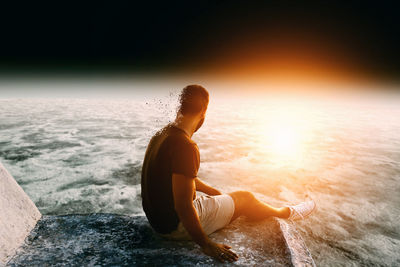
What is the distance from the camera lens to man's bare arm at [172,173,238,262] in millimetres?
1576

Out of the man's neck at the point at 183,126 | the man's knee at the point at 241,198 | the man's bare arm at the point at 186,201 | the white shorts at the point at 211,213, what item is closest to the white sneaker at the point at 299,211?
the man's knee at the point at 241,198

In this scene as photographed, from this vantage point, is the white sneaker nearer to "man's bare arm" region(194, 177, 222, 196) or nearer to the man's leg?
the man's leg

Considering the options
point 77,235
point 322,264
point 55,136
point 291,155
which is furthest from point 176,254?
point 55,136

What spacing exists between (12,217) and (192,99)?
1732mm

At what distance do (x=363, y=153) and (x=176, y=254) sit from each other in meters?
10.5

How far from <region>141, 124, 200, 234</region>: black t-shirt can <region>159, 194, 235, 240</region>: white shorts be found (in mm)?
111

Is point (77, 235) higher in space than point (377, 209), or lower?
higher

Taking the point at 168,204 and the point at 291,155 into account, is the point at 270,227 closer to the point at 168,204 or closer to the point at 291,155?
the point at 168,204

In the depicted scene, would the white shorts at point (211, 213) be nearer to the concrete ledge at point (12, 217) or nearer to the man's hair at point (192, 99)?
the man's hair at point (192, 99)

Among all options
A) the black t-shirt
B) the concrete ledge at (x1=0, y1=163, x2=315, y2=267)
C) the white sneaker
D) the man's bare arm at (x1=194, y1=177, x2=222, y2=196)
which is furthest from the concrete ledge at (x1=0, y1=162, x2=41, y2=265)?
the white sneaker

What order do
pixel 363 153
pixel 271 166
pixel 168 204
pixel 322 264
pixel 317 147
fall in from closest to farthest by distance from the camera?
pixel 168 204 < pixel 322 264 < pixel 271 166 < pixel 363 153 < pixel 317 147

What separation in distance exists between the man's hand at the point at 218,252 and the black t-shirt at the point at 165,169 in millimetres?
299

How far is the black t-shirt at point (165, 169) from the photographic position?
1.55 meters

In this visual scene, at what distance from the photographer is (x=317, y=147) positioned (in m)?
10.9
